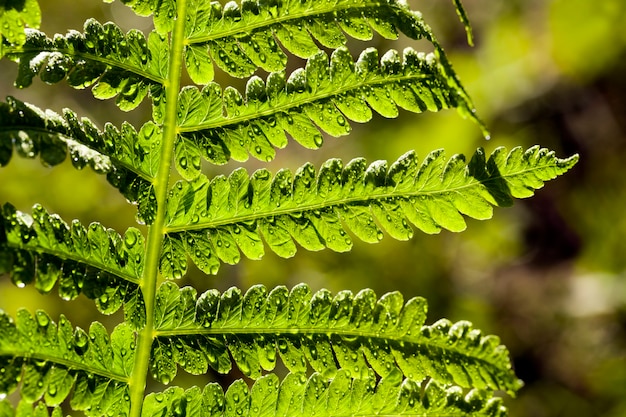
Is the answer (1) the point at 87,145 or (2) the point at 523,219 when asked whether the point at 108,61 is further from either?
(2) the point at 523,219

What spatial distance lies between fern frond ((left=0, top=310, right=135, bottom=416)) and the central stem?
21mm

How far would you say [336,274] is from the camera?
3955 millimetres

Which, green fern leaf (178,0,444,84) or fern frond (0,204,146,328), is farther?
green fern leaf (178,0,444,84)

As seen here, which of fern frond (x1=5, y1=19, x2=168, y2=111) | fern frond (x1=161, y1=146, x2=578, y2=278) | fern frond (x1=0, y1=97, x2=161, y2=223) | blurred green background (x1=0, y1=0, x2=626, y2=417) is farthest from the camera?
blurred green background (x1=0, y1=0, x2=626, y2=417)

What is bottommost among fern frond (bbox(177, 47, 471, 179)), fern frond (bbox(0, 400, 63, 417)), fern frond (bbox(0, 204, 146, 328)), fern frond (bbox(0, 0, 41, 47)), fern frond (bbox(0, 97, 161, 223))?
fern frond (bbox(0, 400, 63, 417))

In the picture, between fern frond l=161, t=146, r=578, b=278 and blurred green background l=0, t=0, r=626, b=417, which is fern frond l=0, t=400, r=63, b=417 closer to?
fern frond l=161, t=146, r=578, b=278

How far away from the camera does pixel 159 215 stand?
1.26 meters

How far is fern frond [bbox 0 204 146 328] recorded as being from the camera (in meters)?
1.05

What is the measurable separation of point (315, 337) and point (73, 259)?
1.53ft

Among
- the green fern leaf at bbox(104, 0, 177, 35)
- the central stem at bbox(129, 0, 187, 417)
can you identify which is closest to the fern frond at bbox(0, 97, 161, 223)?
the central stem at bbox(129, 0, 187, 417)

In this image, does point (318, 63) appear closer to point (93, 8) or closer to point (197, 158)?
point (197, 158)

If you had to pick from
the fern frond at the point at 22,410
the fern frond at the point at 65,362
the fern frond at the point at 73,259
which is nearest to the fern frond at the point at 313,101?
the fern frond at the point at 73,259

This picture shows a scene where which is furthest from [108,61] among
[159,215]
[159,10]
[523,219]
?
[523,219]

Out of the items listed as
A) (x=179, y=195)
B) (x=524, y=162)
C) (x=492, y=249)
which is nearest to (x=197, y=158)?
(x=179, y=195)
